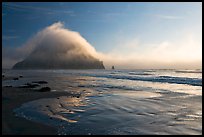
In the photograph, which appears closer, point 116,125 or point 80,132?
point 80,132

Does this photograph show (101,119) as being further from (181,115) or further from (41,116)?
(181,115)

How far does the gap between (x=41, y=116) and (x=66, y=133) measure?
2.92 m

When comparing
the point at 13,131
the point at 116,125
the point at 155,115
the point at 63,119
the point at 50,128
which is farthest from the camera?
the point at 155,115

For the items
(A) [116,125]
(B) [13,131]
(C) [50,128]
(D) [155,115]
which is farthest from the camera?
(D) [155,115]

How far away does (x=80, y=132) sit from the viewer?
24.3 feet

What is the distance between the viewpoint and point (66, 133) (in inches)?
286

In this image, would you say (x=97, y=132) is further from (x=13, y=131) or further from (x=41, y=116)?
(x=41, y=116)

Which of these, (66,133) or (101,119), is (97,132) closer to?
(66,133)

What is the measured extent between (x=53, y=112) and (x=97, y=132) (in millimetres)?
3888

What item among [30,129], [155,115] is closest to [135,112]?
[155,115]

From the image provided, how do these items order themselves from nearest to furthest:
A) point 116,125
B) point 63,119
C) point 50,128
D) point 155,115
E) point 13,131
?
1. point 13,131
2. point 50,128
3. point 116,125
4. point 63,119
5. point 155,115

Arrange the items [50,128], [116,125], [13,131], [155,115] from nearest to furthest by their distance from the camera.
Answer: [13,131], [50,128], [116,125], [155,115]

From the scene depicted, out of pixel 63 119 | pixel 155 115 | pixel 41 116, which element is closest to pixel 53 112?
pixel 41 116

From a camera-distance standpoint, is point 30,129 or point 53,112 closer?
point 30,129
